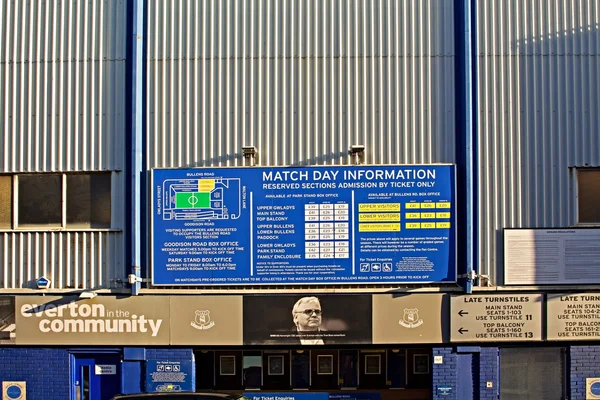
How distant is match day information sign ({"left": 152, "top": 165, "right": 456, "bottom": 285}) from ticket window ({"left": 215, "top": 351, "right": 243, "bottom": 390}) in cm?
168

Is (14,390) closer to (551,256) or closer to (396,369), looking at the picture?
(396,369)

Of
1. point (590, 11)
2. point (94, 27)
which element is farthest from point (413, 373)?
point (94, 27)

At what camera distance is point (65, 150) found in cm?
1336

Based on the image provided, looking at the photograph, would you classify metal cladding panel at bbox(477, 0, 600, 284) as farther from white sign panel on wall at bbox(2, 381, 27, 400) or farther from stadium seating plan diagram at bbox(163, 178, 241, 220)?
white sign panel on wall at bbox(2, 381, 27, 400)

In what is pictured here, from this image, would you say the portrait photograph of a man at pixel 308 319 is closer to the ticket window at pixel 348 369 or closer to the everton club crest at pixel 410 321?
the everton club crest at pixel 410 321

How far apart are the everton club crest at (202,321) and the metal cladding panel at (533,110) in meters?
5.47

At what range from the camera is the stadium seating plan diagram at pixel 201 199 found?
13.1m

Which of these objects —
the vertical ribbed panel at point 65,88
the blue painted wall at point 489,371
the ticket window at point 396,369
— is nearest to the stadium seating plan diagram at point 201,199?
the vertical ribbed panel at point 65,88

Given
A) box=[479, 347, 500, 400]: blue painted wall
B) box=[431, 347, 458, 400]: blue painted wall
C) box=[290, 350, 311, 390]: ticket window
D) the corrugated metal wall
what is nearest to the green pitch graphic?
the corrugated metal wall

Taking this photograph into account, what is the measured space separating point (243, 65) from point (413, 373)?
23.6ft

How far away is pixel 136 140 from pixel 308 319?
16.1 feet

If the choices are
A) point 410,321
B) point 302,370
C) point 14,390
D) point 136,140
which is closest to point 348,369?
point 302,370

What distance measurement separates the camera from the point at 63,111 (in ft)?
43.8

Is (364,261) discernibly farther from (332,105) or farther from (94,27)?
(94,27)
